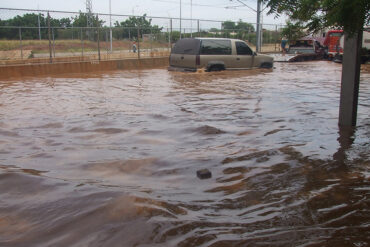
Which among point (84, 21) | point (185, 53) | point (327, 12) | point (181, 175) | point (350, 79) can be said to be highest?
point (84, 21)

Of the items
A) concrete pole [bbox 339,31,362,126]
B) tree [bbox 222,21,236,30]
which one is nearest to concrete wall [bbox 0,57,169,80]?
→ tree [bbox 222,21,236,30]

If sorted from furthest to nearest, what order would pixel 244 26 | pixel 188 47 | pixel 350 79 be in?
1. pixel 244 26
2. pixel 188 47
3. pixel 350 79

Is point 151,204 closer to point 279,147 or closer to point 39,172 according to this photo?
point 39,172

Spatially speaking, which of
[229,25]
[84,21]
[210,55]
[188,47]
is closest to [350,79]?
[210,55]

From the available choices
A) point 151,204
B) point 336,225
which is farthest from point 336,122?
point 151,204

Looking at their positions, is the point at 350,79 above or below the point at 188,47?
below

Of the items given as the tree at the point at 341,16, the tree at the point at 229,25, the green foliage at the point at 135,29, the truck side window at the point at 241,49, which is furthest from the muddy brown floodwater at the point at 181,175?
the tree at the point at 229,25

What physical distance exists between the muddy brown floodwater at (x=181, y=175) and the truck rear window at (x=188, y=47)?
738 cm

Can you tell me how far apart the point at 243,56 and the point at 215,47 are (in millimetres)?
1802

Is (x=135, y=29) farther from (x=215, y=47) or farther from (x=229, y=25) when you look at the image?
(x=229, y=25)

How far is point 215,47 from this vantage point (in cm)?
1677

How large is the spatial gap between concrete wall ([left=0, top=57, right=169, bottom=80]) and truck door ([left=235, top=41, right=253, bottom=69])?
556 cm

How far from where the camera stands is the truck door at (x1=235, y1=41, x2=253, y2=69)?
58.2ft

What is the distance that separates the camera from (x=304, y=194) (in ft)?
12.5
